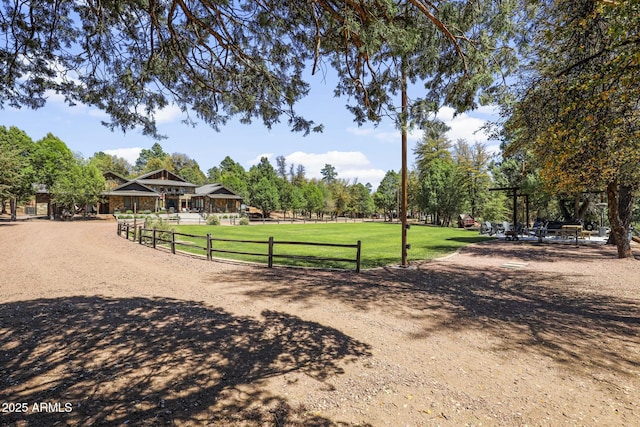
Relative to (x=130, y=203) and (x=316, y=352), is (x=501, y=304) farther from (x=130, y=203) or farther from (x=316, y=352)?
(x=130, y=203)

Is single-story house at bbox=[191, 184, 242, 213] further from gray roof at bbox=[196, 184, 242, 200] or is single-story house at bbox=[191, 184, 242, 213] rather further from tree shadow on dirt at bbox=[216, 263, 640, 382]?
tree shadow on dirt at bbox=[216, 263, 640, 382]

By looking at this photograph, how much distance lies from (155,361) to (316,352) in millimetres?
2216

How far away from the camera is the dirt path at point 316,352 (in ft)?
10.8

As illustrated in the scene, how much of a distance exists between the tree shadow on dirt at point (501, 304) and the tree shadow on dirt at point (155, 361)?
1951 millimetres

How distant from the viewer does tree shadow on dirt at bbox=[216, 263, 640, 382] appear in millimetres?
4930

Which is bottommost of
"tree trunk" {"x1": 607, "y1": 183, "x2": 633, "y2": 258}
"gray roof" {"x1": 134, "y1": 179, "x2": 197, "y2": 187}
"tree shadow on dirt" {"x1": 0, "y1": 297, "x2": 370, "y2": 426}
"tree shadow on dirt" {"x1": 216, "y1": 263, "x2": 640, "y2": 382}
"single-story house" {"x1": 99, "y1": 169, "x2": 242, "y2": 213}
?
"tree shadow on dirt" {"x1": 216, "y1": 263, "x2": 640, "y2": 382}

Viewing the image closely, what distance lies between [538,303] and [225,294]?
7450 millimetres

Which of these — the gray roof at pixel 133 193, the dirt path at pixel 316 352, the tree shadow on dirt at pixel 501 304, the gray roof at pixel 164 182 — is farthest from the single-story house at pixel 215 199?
the tree shadow on dirt at pixel 501 304

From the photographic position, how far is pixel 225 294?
25.4 ft

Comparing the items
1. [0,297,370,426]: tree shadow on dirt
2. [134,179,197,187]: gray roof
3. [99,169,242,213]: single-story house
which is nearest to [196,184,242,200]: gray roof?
[99,169,242,213]: single-story house

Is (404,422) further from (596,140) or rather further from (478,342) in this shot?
(596,140)

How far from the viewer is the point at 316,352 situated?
4676 millimetres

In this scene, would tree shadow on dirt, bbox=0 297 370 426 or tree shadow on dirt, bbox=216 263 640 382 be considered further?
tree shadow on dirt, bbox=216 263 640 382

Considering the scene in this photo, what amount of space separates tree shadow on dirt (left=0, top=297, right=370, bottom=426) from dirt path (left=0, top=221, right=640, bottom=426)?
2cm
